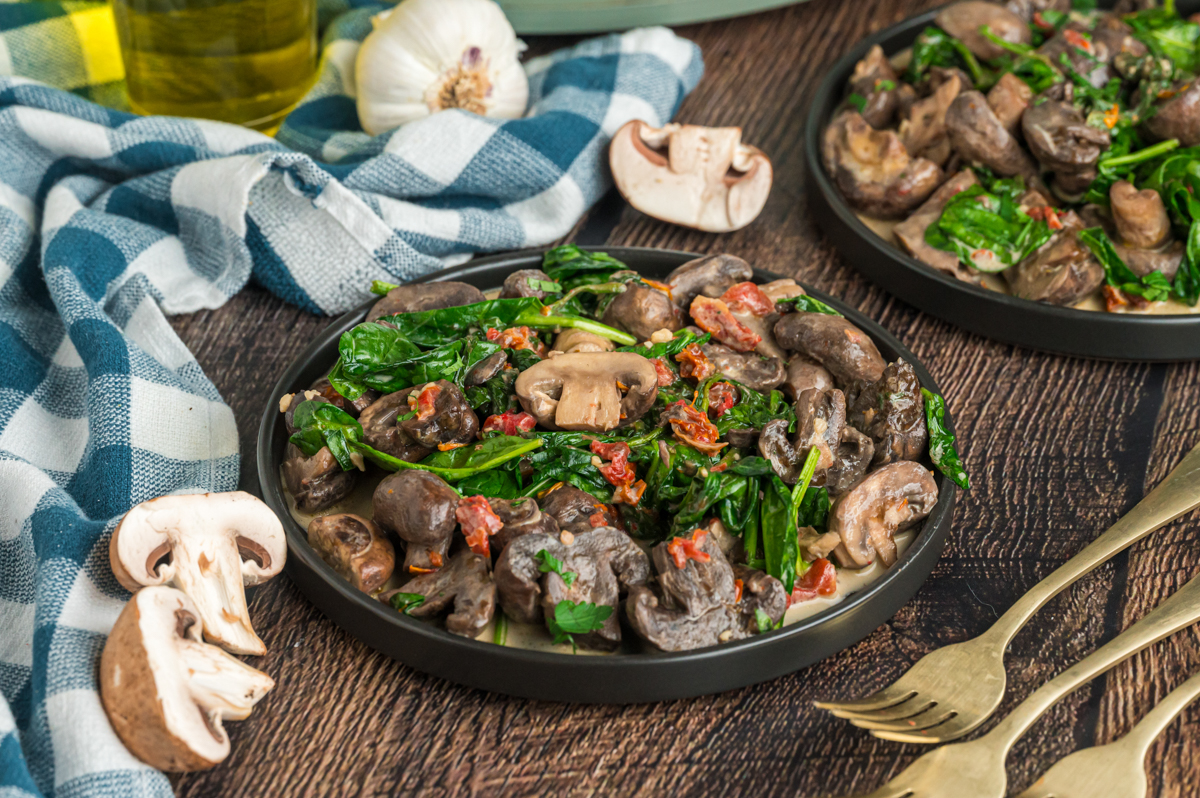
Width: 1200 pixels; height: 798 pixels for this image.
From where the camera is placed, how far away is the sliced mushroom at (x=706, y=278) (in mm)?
2436

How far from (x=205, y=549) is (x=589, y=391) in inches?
30.6

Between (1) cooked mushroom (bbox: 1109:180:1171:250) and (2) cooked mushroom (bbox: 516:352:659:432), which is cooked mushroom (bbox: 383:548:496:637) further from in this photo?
(1) cooked mushroom (bbox: 1109:180:1171:250)

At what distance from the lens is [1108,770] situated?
1.66 metres

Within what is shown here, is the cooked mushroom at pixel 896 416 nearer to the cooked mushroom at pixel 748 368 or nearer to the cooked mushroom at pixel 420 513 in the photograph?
the cooked mushroom at pixel 748 368

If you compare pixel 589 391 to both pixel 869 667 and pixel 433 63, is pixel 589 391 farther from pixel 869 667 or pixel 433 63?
pixel 433 63

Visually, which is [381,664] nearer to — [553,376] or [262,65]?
[553,376]

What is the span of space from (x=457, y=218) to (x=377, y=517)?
3.76 feet

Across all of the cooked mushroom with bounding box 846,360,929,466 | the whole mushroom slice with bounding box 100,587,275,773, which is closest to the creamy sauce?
the cooked mushroom with bounding box 846,360,929,466

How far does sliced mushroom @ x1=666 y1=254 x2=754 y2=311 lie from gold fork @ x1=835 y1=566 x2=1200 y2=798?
1.11m

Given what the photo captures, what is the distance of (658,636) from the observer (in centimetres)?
173

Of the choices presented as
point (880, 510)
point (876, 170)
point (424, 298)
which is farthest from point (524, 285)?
point (876, 170)

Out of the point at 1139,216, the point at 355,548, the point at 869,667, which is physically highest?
the point at 1139,216

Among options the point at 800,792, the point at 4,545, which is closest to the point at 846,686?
the point at 800,792

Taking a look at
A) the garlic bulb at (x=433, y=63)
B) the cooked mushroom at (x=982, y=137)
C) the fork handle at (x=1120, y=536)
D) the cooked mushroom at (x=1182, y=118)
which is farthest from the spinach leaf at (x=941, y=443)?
the garlic bulb at (x=433, y=63)
